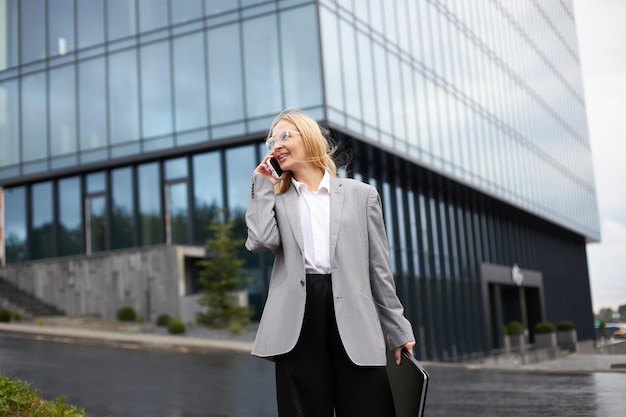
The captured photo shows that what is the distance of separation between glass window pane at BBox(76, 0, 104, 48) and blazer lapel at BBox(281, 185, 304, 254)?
24015mm

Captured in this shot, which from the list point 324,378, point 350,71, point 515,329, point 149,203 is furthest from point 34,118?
point 324,378

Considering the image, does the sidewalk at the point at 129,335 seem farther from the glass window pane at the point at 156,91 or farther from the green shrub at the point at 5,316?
the glass window pane at the point at 156,91

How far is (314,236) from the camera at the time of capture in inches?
135

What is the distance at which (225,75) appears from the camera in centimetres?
2322

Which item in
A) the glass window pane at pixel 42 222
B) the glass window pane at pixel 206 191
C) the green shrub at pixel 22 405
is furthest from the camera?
the glass window pane at pixel 42 222

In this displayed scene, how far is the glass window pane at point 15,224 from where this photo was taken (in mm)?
27281

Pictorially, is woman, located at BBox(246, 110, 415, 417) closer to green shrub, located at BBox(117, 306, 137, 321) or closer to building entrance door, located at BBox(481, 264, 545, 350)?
green shrub, located at BBox(117, 306, 137, 321)

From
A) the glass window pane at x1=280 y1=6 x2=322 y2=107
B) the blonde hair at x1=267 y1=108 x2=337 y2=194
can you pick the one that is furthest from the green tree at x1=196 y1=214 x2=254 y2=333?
the blonde hair at x1=267 y1=108 x2=337 y2=194

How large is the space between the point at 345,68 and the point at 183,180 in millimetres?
6064

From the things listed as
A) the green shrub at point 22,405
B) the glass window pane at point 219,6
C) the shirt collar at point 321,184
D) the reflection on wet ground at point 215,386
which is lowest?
the reflection on wet ground at point 215,386

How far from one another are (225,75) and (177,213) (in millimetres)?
4513

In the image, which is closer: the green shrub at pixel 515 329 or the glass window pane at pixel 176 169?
the glass window pane at pixel 176 169

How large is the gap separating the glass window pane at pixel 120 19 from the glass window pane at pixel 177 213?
5.36 metres

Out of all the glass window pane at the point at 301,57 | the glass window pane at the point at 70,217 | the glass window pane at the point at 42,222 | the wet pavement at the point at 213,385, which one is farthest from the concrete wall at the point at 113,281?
the wet pavement at the point at 213,385
